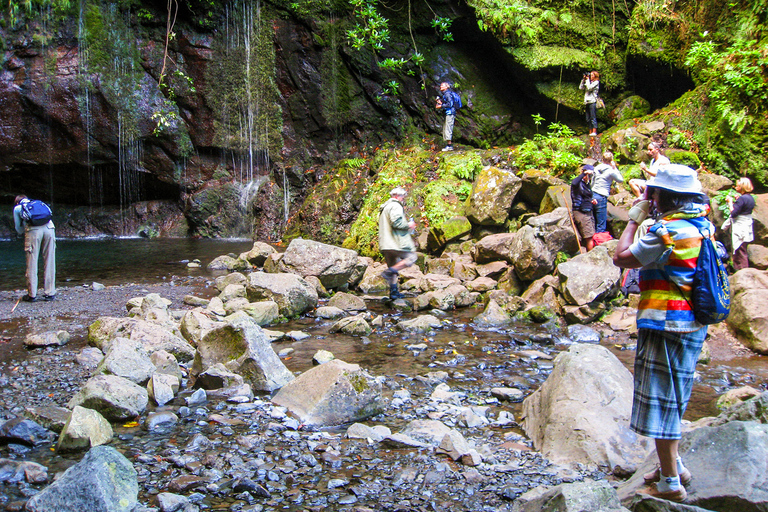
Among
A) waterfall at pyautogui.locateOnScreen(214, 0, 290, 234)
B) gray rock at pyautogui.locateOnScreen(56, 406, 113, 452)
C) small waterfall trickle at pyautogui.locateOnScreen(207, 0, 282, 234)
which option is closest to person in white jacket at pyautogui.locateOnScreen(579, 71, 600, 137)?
waterfall at pyautogui.locateOnScreen(214, 0, 290, 234)

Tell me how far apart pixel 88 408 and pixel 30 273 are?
6.65 m

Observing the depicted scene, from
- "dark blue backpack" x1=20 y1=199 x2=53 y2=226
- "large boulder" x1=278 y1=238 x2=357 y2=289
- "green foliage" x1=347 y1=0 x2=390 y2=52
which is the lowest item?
"large boulder" x1=278 y1=238 x2=357 y2=289

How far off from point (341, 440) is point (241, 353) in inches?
81.3

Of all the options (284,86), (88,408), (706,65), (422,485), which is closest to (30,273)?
(88,408)

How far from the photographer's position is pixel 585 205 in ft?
35.9

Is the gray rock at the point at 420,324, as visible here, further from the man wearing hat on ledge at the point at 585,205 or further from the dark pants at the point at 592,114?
the dark pants at the point at 592,114

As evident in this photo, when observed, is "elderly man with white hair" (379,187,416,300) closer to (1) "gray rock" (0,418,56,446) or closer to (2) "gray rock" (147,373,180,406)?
(2) "gray rock" (147,373,180,406)

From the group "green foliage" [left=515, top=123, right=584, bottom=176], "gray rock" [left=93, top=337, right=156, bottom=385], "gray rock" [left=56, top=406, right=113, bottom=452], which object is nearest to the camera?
"gray rock" [left=56, top=406, right=113, bottom=452]

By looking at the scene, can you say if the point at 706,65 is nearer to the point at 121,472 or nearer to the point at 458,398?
the point at 458,398

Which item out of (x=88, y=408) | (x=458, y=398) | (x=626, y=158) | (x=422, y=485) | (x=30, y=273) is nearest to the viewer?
(x=422, y=485)

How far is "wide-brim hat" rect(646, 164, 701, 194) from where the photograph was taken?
3154 millimetres

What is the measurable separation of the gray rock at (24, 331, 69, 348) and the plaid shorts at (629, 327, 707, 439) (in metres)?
7.49

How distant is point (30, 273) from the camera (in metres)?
9.84

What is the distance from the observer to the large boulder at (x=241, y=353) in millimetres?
5871
